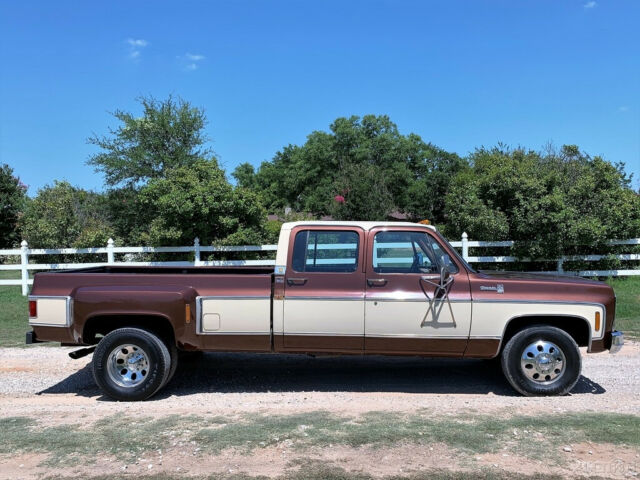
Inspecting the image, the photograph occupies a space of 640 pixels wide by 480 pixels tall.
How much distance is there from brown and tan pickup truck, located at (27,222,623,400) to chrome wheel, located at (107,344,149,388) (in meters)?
0.01

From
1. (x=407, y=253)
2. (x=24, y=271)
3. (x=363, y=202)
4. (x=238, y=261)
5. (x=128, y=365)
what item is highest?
(x=363, y=202)

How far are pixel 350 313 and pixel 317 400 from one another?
1.02m

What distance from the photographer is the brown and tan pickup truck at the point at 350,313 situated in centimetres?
588

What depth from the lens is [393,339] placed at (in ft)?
19.4

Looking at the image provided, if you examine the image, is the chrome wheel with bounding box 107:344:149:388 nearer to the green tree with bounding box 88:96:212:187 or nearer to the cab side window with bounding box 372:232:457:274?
the cab side window with bounding box 372:232:457:274

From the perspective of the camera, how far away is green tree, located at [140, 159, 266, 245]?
1538cm

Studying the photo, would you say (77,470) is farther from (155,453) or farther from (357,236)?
(357,236)

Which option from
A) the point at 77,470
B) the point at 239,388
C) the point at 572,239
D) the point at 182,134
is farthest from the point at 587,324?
the point at 182,134

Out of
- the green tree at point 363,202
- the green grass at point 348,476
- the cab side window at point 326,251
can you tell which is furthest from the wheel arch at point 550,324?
the green tree at point 363,202

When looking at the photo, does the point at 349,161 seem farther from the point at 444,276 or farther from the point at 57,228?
the point at 444,276

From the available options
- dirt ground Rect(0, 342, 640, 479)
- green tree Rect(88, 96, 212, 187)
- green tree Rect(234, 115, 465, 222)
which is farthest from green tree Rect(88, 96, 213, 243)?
green tree Rect(234, 115, 465, 222)

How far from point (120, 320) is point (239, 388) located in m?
1.60

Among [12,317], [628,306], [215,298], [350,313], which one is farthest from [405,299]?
Answer: [12,317]

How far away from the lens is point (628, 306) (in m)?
12.4
